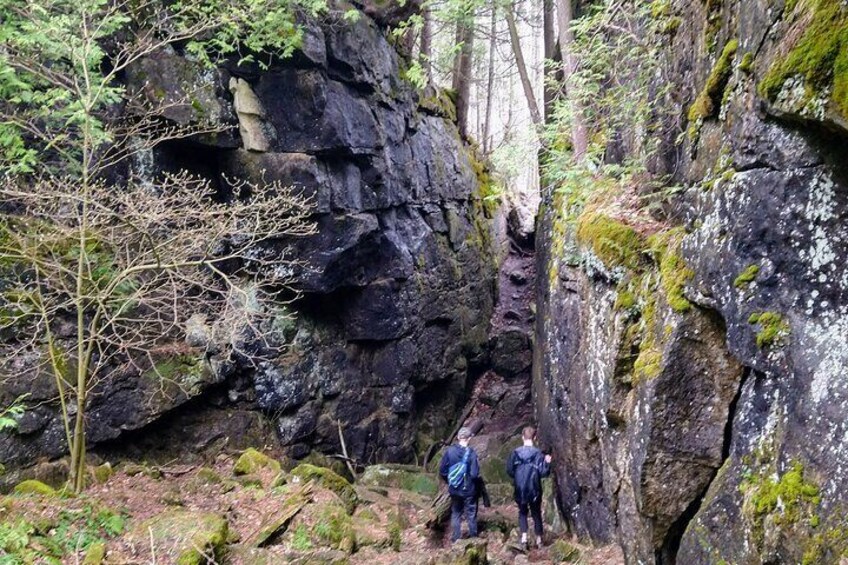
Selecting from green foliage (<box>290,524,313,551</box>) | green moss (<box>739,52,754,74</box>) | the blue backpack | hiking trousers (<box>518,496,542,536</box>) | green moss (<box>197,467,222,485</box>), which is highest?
green moss (<box>739,52,754,74</box>)

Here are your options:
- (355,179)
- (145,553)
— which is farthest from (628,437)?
(355,179)

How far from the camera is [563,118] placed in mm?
9477

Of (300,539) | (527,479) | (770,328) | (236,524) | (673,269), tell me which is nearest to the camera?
(770,328)

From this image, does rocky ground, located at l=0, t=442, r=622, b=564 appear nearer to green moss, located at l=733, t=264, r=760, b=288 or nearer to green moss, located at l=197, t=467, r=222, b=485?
green moss, located at l=197, t=467, r=222, b=485

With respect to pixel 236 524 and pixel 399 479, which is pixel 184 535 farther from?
pixel 399 479

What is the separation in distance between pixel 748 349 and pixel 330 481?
309 inches

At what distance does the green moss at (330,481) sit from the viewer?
10.1 metres

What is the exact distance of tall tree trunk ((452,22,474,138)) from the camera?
1761cm

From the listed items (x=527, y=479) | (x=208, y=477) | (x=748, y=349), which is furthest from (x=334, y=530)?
(x=748, y=349)

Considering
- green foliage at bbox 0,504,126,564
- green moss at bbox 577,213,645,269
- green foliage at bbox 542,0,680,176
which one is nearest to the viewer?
green foliage at bbox 0,504,126,564

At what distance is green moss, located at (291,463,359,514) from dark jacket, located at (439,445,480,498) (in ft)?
6.77

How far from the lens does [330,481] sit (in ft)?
33.6

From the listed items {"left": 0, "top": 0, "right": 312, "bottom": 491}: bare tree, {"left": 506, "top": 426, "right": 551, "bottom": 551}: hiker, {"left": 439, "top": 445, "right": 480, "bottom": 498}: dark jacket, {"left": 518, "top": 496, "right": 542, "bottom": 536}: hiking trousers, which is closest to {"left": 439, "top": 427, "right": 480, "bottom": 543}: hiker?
{"left": 439, "top": 445, "right": 480, "bottom": 498}: dark jacket

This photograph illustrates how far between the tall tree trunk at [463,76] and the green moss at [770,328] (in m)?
14.8
